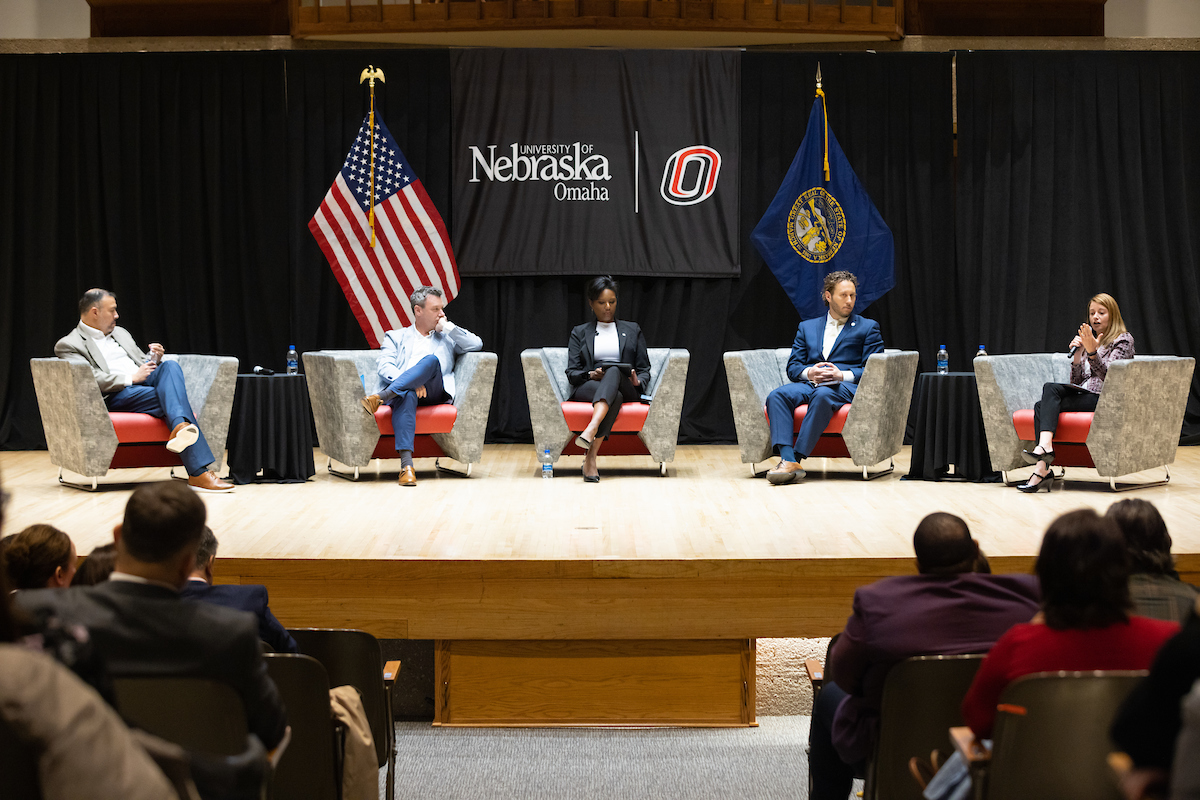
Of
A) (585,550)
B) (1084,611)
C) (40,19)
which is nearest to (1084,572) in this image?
(1084,611)

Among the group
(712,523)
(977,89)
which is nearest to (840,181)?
(977,89)

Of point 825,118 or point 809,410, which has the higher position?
point 825,118

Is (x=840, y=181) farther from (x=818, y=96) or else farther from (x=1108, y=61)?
(x=1108, y=61)

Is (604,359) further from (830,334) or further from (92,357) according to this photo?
(92,357)

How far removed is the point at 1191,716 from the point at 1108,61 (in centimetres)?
693

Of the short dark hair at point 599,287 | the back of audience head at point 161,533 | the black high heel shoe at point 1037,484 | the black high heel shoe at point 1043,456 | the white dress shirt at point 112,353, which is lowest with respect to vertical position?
the black high heel shoe at point 1037,484

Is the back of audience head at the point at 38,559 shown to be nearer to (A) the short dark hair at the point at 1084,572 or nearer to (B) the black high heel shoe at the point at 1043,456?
(A) the short dark hair at the point at 1084,572

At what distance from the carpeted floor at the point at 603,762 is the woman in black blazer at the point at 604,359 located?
2.44 m

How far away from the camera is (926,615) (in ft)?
6.06

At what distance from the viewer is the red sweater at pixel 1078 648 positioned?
5.01 ft

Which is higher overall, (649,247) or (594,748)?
(649,247)

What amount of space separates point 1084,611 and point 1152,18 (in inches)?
276

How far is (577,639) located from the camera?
10.6 ft

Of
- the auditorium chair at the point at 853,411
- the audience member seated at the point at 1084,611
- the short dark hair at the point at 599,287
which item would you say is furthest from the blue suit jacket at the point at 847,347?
the audience member seated at the point at 1084,611
